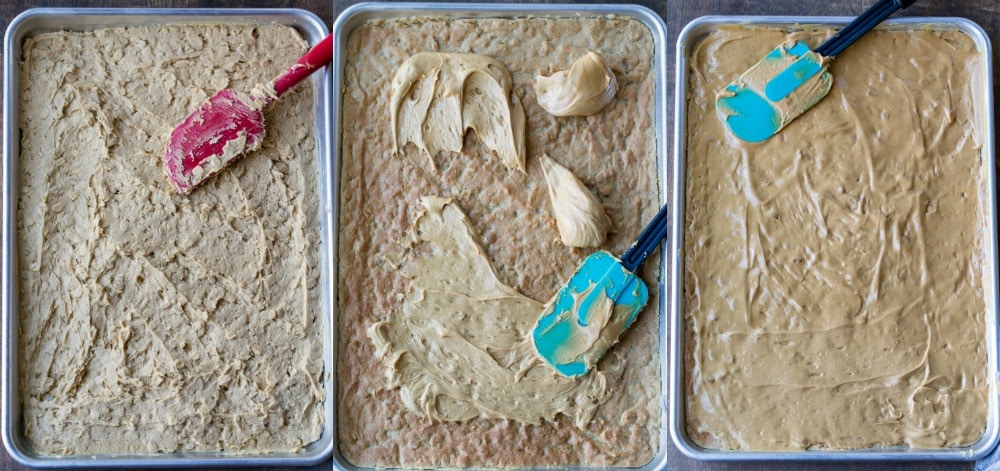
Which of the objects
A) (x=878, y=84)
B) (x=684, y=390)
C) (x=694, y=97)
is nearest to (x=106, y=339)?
(x=684, y=390)

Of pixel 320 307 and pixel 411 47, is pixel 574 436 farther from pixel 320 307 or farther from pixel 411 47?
pixel 411 47

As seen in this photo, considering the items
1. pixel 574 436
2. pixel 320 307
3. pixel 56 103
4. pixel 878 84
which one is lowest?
pixel 574 436

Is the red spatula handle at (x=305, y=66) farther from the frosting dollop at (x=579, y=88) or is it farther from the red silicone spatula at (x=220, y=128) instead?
the frosting dollop at (x=579, y=88)

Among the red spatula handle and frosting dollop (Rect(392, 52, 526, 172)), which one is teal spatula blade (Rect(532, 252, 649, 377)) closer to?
frosting dollop (Rect(392, 52, 526, 172))

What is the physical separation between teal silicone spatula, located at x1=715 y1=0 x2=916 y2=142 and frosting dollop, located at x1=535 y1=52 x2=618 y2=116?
225 mm

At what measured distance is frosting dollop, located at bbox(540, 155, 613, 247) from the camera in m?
1.61

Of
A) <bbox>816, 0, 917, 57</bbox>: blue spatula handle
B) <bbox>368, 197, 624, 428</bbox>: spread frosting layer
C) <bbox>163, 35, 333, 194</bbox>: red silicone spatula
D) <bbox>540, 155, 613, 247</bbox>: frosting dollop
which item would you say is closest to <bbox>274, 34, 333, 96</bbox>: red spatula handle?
<bbox>163, 35, 333, 194</bbox>: red silicone spatula

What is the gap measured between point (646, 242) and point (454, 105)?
47cm


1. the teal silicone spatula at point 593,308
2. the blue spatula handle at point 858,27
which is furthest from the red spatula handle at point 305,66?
the blue spatula handle at point 858,27

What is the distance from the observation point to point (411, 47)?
1680mm

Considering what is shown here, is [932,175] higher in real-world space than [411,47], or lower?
lower

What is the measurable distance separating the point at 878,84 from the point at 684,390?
0.72 metres

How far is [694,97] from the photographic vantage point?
5.41 ft

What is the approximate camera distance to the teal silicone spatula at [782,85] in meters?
1.62
